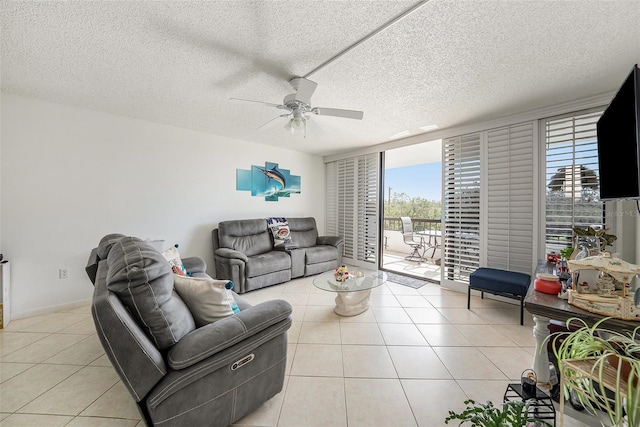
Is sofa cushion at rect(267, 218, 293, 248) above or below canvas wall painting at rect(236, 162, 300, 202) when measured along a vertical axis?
below

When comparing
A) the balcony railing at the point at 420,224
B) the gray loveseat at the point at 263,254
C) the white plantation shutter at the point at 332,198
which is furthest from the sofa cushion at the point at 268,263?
the balcony railing at the point at 420,224

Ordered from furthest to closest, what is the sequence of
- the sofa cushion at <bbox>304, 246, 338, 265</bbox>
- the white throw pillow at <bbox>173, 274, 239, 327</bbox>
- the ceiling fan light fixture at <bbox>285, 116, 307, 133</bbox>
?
1. the sofa cushion at <bbox>304, 246, 338, 265</bbox>
2. the ceiling fan light fixture at <bbox>285, 116, 307, 133</bbox>
3. the white throw pillow at <bbox>173, 274, 239, 327</bbox>

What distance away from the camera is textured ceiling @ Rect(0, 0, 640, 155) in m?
1.46

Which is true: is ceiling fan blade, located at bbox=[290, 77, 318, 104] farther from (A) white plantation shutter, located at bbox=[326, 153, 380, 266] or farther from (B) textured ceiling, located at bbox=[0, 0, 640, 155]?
(A) white plantation shutter, located at bbox=[326, 153, 380, 266]

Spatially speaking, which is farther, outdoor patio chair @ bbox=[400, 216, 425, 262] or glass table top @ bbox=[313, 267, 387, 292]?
outdoor patio chair @ bbox=[400, 216, 425, 262]

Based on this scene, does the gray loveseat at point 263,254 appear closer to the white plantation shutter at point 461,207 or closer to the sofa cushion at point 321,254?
the sofa cushion at point 321,254

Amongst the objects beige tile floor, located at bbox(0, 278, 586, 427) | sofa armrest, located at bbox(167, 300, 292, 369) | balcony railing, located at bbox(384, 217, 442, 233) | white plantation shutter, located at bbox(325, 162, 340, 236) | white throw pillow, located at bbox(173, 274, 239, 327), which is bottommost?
beige tile floor, located at bbox(0, 278, 586, 427)

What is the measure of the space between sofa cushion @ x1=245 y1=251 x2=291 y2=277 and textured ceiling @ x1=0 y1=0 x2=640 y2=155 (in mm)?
2090

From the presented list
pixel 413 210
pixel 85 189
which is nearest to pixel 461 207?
pixel 413 210

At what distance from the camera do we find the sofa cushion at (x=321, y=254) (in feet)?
13.7

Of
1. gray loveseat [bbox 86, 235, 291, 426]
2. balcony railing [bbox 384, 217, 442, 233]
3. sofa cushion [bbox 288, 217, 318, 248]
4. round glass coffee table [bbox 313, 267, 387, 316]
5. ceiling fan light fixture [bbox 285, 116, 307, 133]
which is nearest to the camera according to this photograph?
gray loveseat [bbox 86, 235, 291, 426]

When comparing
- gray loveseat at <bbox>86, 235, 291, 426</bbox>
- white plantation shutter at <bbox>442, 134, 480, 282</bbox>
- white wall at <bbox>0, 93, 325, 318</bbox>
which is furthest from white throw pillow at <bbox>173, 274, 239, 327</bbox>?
white plantation shutter at <bbox>442, 134, 480, 282</bbox>

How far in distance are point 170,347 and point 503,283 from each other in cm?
312

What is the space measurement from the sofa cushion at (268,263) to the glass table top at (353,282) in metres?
0.96
